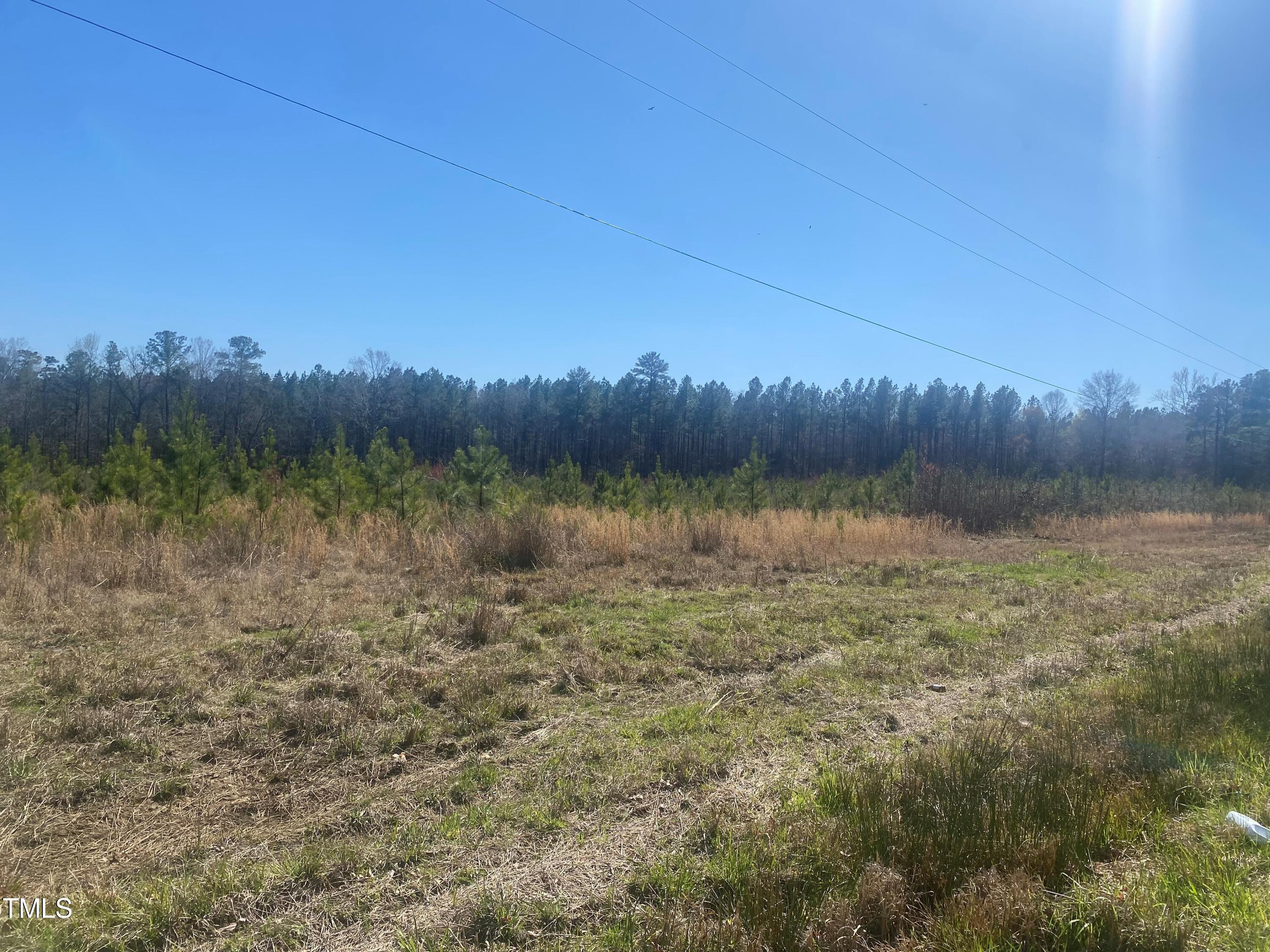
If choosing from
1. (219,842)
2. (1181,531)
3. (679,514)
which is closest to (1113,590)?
(679,514)

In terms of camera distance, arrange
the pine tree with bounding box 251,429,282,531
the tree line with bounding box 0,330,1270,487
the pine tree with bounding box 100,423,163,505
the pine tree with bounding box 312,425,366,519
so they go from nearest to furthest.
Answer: the pine tree with bounding box 100,423,163,505
the pine tree with bounding box 251,429,282,531
the pine tree with bounding box 312,425,366,519
the tree line with bounding box 0,330,1270,487

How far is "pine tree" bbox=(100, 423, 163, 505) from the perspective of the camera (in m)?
11.8

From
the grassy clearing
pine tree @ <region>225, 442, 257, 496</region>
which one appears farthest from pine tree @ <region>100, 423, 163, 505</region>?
the grassy clearing

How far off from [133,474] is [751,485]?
48.4 feet

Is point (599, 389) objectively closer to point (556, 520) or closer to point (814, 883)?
point (556, 520)

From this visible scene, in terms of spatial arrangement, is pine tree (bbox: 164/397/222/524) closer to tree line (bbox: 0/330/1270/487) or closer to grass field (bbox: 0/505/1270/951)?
grass field (bbox: 0/505/1270/951)

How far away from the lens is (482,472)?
13969 mm

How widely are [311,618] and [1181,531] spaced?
28254 mm

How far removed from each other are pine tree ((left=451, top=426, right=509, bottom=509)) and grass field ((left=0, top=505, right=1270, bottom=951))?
5.84 metres

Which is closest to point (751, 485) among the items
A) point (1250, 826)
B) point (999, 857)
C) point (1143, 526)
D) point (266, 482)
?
point (266, 482)

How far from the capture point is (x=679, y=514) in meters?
14.2

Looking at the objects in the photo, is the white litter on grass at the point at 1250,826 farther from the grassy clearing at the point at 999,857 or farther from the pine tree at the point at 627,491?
the pine tree at the point at 627,491

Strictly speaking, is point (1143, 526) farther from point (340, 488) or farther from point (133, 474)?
point (133, 474)

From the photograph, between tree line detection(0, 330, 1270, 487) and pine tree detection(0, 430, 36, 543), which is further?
tree line detection(0, 330, 1270, 487)
